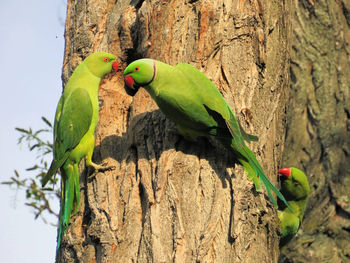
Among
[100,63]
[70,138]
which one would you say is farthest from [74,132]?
[100,63]

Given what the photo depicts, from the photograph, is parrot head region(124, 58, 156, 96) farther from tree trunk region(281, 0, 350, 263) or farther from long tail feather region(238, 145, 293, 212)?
tree trunk region(281, 0, 350, 263)

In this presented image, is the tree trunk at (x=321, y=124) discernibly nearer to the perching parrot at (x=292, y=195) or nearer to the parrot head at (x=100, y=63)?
the perching parrot at (x=292, y=195)

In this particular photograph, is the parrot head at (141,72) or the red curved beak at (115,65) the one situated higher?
the red curved beak at (115,65)

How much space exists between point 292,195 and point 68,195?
7.35 ft

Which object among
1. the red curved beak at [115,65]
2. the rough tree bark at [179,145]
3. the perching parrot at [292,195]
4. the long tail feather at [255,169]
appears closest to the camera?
the rough tree bark at [179,145]

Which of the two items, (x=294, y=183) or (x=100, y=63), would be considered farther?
(x=294, y=183)

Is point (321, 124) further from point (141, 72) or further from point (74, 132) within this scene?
point (74, 132)

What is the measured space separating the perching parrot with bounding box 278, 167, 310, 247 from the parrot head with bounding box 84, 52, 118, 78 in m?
1.83

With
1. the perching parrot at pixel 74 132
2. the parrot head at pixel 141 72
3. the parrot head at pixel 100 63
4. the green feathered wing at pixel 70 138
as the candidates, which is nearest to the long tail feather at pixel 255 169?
the parrot head at pixel 141 72

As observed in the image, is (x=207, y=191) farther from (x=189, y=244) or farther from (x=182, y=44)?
(x=182, y=44)

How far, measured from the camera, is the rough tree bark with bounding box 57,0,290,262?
8.43ft

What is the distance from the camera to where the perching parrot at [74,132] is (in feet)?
9.59

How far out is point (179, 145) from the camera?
2865 millimetres

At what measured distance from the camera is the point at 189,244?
2488 millimetres
